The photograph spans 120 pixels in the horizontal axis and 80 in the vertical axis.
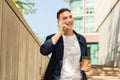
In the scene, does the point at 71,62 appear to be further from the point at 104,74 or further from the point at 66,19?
the point at 104,74

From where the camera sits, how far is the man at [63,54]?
3219mm

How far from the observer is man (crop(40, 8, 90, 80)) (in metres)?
3.22

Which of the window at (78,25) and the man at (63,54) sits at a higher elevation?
the man at (63,54)

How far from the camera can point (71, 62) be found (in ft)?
10.6

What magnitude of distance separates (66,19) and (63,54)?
10.8 inches

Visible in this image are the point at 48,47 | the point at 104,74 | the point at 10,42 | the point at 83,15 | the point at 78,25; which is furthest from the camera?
the point at 78,25

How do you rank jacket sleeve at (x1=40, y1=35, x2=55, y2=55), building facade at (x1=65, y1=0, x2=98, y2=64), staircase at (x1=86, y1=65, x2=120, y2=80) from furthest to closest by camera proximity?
1. building facade at (x1=65, y1=0, x2=98, y2=64)
2. staircase at (x1=86, y1=65, x2=120, y2=80)
3. jacket sleeve at (x1=40, y1=35, x2=55, y2=55)

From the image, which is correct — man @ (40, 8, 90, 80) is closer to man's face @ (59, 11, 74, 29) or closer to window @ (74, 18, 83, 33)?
man's face @ (59, 11, 74, 29)

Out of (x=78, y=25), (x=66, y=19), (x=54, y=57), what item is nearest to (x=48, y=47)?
(x=54, y=57)

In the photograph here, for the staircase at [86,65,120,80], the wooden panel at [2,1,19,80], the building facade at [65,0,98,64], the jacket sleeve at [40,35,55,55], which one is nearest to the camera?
the jacket sleeve at [40,35,55,55]

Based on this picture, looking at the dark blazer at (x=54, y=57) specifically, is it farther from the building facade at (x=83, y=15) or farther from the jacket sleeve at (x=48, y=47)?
the building facade at (x=83, y=15)

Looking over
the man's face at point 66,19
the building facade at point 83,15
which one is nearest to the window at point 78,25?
the building facade at point 83,15

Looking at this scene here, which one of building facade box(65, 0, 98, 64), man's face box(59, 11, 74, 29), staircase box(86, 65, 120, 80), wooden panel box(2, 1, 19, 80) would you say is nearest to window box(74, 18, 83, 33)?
building facade box(65, 0, 98, 64)

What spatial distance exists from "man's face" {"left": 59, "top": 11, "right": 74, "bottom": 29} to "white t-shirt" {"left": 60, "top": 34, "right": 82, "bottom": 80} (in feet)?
0.53
